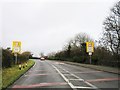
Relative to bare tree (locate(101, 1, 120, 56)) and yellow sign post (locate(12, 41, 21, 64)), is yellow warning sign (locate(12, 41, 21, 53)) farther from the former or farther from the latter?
bare tree (locate(101, 1, 120, 56))

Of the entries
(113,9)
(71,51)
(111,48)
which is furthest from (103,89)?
(71,51)

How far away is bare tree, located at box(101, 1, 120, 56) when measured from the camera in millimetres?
45156

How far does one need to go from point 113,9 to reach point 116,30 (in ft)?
13.5

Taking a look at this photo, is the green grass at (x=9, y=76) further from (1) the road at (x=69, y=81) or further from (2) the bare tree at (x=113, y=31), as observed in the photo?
(2) the bare tree at (x=113, y=31)

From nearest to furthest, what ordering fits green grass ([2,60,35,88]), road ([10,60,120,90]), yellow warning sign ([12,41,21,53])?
road ([10,60,120,90]), green grass ([2,60,35,88]), yellow warning sign ([12,41,21,53])

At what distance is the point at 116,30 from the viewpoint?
46375 mm

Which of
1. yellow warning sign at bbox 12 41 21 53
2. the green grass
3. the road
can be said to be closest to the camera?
the road

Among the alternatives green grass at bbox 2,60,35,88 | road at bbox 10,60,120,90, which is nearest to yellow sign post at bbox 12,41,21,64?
green grass at bbox 2,60,35,88

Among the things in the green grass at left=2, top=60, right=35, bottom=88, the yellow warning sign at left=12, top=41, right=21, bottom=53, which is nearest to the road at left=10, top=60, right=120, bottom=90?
the green grass at left=2, top=60, right=35, bottom=88

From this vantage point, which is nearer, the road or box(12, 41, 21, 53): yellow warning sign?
the road

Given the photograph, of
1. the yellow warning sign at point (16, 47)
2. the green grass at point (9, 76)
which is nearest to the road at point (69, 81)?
the green grass at point (9, 76)

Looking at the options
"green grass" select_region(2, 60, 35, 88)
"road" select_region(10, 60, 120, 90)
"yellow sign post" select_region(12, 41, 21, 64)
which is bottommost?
"road" select_region(10, 60, 120, 90)

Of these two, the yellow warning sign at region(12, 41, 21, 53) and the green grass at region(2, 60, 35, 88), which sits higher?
the yellow warning sign at region(12, 41, 21, 53)

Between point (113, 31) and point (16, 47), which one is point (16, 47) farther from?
point (113, 31)
